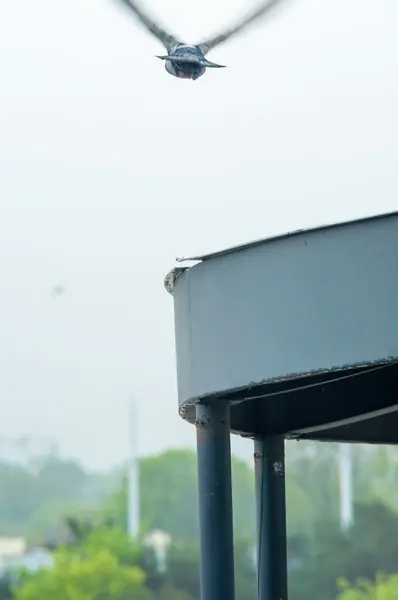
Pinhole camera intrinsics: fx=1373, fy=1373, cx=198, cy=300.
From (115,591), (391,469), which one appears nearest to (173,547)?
(115,591)

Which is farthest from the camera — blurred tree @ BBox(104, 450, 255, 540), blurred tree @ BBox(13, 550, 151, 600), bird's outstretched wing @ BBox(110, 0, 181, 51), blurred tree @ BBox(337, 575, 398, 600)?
blurred tree @ BBox(104, 450, 255, 540)

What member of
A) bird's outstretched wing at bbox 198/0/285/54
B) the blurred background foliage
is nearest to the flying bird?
bird's outstretched wing at bbox 198/0/285/54

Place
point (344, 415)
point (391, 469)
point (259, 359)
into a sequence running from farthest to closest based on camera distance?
point (391, 469) → point (344, 415) → point (259, 359)

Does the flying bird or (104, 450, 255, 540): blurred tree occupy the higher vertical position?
the flying bird

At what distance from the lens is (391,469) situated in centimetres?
8412

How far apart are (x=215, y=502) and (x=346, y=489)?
233 ft

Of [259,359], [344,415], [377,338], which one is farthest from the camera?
[344,415]

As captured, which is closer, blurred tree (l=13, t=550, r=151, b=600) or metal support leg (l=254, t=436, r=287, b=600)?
metal support leg (l=254, t=436, r=287, b=600)

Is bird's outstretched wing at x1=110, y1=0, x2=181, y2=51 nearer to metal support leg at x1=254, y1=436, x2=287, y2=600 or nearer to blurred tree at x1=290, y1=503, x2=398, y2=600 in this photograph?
metal support leg at x1=254, y1=436, x2=287, y2=600

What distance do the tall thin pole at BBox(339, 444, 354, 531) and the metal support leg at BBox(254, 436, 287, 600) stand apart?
63418 millimetres

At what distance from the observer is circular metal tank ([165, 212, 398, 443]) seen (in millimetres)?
8656

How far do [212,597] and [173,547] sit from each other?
6958 centimetres

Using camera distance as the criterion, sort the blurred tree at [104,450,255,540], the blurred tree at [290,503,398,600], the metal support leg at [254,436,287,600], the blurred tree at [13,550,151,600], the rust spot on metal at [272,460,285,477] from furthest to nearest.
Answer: the blurred tree at [104,450,255,540], the blurred tree at [13,550,151,600], the blurred tree at [290,503,398,600], the rust spot on metal at [272,460,285,477], the metal support leg at [254,436,287,600]

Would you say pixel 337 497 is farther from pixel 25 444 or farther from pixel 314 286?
pixel 314 286
